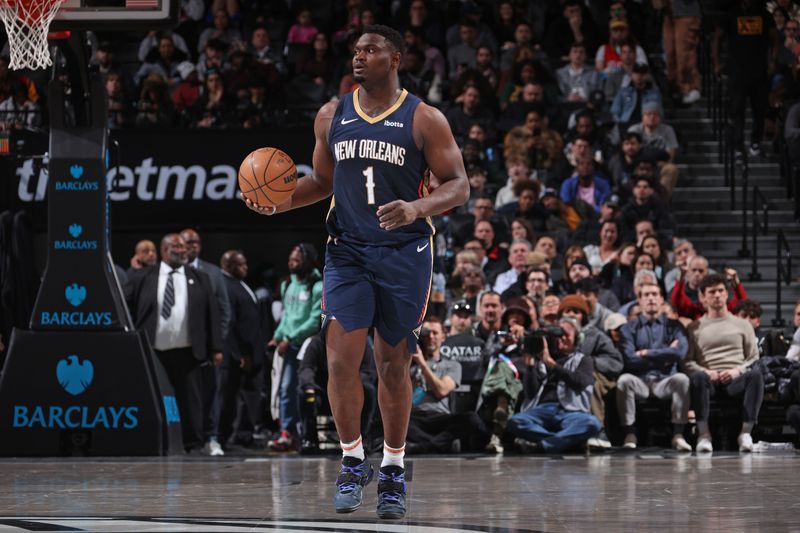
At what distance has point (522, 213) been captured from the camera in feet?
50.7

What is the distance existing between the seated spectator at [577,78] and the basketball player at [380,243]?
11.4 meters

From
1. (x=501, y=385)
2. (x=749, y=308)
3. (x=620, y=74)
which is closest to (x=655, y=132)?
(x=620, y=74)

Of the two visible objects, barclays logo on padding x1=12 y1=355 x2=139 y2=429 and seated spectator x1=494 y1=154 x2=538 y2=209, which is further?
seated spectator x1=494 y1=154 x2=538 y2=209

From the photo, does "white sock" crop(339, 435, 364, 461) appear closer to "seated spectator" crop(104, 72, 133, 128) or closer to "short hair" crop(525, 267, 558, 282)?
"short hair" crop(525, 267, 558, 282)

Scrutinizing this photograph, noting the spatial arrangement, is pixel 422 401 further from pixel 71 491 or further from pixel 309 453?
pixel 71 491

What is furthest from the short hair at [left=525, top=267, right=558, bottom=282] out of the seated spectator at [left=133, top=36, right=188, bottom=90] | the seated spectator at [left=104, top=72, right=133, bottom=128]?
the seated spectator at [left=133, top=36, right=188, bottom=90]

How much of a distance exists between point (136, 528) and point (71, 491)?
2.18 metres

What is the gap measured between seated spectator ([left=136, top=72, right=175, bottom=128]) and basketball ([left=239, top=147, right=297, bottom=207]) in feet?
30.3

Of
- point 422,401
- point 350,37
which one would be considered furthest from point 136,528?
point 350,37

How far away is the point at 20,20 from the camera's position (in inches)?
370

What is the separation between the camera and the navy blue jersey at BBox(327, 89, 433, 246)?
656cm

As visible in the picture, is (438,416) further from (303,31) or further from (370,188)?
(303,31)

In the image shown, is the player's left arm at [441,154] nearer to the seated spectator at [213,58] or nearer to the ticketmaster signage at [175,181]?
the ticketmaster signage at [175,181]

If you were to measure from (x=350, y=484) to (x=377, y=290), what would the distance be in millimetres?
918
